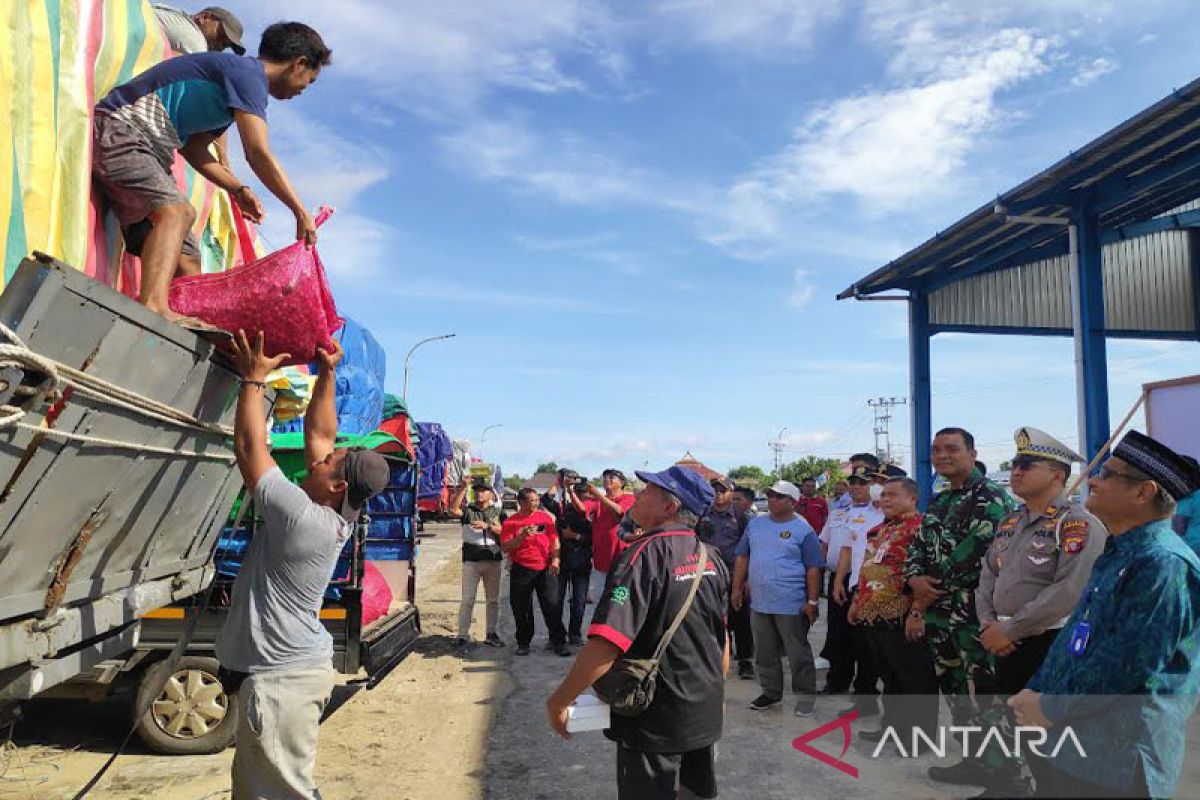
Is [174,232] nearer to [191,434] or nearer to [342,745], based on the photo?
[191,434]

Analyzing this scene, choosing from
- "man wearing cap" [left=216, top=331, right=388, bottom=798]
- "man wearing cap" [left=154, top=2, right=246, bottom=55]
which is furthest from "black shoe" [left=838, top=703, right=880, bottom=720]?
"man wearing cap" [left=154, top=2, right=246, bottom=55]

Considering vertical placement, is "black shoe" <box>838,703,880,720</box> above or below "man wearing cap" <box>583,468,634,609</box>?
below

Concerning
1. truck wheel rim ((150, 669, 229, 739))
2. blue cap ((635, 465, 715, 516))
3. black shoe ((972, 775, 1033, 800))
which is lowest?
black shoe ((972, 775, 1033, 800))

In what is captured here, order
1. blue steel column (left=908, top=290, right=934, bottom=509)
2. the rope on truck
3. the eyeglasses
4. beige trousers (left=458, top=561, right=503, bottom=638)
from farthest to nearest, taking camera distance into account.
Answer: blue steel column (left=908, top=290, right=934, bottom=509)
beige trousers (left=458, top=561, right=503, bottom=638)
the eyeglasses
the rope on truck

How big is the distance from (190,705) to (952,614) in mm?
4951

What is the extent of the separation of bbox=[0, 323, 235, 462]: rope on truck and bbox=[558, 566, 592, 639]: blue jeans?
24.2 feet

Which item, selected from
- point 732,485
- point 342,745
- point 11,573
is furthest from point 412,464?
point 11,573

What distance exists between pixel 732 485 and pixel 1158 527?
6.79m

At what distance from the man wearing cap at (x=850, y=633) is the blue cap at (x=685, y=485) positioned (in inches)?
152

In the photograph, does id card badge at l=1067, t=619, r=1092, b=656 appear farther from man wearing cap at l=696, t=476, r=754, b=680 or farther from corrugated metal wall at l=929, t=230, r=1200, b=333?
corrugated metal wall at l=929, t=230, r=1200, b=333

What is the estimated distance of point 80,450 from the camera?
2.41 metres

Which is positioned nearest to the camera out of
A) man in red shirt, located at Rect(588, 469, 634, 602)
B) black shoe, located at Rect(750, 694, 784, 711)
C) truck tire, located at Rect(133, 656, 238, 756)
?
truck tire, located at Rect(133, 656, 238, 756)

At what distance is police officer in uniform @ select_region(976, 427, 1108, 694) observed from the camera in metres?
4.07

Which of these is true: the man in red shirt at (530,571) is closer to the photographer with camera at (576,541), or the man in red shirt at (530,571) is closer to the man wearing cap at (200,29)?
the photographer with camera at (576,541)
